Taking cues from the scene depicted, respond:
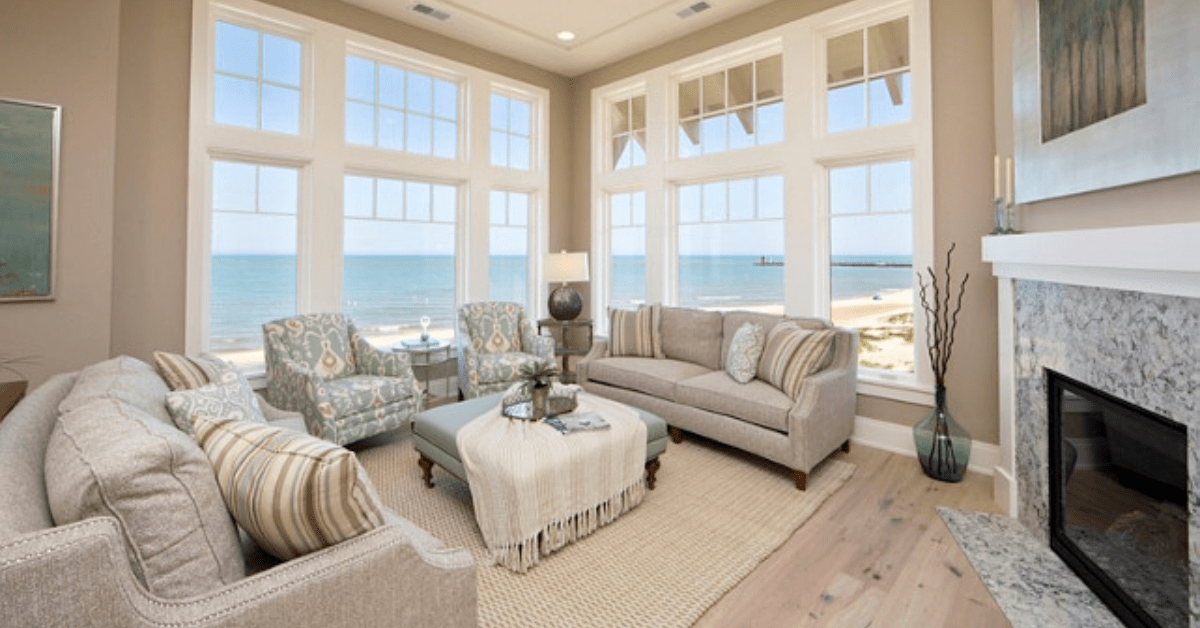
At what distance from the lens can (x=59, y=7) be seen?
2.91 meters

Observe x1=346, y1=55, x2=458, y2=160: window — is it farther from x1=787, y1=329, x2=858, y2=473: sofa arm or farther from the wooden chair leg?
the wooden chair leg

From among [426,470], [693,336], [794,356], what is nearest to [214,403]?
[426,470]

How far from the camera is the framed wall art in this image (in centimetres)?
282

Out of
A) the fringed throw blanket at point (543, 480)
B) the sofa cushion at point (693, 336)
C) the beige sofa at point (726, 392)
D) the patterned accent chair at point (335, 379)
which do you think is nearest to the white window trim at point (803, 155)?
the beige sofa at point (726, 392)

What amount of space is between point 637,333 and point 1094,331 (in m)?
2.95

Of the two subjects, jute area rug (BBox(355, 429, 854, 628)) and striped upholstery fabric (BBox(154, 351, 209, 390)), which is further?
striped upholstery fabric (BBox(154, 351, 209, 390))

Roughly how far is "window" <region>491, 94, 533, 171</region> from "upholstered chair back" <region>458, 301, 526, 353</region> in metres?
1.51

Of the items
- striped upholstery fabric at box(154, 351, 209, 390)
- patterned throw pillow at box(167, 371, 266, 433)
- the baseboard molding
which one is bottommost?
the baseboard molding

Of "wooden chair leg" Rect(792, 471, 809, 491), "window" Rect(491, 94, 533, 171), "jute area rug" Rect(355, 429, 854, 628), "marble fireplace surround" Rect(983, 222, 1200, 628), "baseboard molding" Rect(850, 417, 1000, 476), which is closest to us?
"marble fireplace surround" Rect(983, 222, 1200, 628)

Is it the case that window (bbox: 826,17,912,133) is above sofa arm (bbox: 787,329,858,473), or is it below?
above

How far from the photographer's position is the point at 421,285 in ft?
15.9

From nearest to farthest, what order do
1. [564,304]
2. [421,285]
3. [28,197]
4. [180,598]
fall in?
1. [180,598]
2. [28,197]
3. [421,285]
4. [564,304]

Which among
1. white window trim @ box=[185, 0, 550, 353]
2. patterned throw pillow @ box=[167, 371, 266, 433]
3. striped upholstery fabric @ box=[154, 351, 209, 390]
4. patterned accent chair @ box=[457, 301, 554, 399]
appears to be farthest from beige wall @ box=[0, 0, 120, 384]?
patterned accent chair @ box=[457, 301, 554, 399]

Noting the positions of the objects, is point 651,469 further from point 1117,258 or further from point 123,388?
point 123,388
